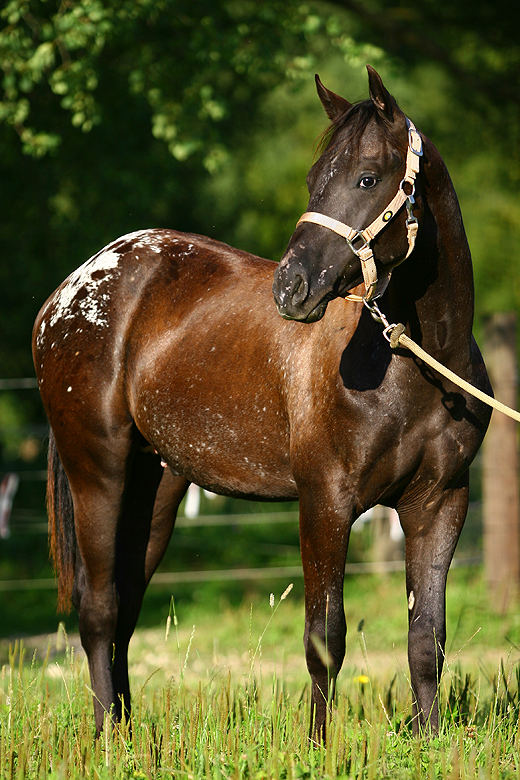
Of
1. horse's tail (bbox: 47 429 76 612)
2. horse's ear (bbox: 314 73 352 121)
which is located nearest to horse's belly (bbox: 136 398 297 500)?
horse's tail (bbox: 47 429 76 612)

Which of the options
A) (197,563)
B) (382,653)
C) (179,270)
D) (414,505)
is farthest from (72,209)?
(414,505)

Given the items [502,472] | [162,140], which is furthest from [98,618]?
[162,140]

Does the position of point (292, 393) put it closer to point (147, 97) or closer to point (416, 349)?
point (416, 349)

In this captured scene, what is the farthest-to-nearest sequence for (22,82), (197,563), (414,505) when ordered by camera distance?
(197,563), (22,82), (414,505)

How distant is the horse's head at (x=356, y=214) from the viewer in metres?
3.08

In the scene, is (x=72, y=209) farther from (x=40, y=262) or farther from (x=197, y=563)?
(x=197, y=563)

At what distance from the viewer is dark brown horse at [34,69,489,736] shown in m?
3.21

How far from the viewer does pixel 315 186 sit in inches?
127

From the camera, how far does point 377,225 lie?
3.15 meters

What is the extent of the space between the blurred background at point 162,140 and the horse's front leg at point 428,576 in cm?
328

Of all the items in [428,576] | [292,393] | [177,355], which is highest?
[292,393]

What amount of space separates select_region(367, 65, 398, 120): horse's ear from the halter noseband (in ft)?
0.27

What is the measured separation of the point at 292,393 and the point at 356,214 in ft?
2.59

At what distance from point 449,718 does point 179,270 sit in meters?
2.21
